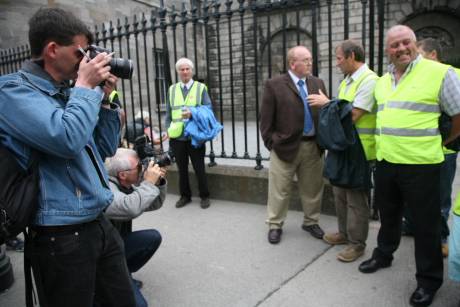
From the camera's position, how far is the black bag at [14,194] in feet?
4.90

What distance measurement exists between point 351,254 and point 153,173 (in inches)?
75.4

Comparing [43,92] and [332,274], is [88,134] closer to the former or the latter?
[43,92]

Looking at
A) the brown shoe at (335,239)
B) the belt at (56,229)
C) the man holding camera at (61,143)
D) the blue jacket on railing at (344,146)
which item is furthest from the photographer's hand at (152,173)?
the brown shoe at (335,239)

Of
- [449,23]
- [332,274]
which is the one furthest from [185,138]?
[449,23]

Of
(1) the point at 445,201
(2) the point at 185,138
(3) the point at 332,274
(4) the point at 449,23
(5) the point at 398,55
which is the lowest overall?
(3) the point at 332,274

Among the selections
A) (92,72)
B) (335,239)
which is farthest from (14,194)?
(335,239)

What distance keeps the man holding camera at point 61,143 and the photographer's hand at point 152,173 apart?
650 mm

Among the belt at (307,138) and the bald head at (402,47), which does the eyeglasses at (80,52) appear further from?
the belt at (307,138)

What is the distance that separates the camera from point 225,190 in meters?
5.24

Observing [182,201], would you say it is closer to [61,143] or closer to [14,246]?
[14,246]

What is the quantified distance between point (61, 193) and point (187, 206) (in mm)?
3567

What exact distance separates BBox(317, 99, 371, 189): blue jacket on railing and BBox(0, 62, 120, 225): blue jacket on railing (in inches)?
79.3

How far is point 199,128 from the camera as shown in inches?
192

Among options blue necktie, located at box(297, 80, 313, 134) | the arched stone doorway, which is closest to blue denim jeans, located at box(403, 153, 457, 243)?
blue necktie, located at box(297, 80, 313, 134)
